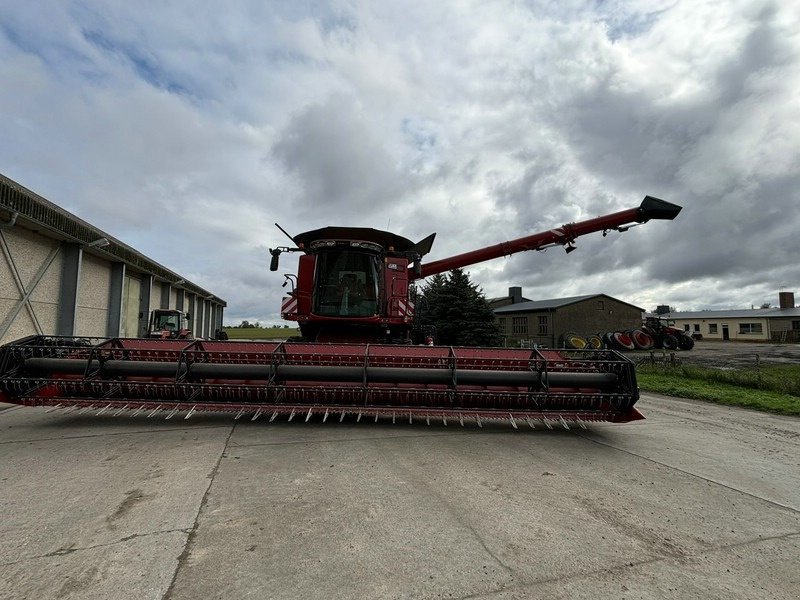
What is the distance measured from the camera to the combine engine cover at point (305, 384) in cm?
480

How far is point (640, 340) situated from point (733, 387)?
21.1 m

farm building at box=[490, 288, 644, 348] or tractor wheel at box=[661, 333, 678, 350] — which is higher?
farm building at box=[490, 288, 644, 348]

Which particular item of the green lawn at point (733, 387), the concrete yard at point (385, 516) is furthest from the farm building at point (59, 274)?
the green lawn at point (733, 387)

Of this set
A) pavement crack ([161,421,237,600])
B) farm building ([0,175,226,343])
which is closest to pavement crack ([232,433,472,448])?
pavement crack ([161,421,237,600])

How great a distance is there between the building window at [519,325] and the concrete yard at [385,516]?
35.3 metres

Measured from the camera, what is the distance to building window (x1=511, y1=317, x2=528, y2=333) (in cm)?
3934

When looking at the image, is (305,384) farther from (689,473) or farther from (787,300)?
(787,300)

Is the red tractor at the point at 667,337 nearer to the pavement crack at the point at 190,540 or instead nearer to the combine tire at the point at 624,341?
the combine tire at the point at 624,341

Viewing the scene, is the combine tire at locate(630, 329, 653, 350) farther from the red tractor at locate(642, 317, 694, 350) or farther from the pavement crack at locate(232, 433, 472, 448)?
the pavement crack at locate(232, 433, 472, 448)

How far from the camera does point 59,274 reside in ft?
40.7

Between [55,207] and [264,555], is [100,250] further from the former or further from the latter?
[264,555]

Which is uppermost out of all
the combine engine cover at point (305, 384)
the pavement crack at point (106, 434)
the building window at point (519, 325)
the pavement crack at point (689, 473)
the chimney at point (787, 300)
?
the chimney at point (787, 300)

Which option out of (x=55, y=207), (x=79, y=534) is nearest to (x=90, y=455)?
(x=79, y=534)

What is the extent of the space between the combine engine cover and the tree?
1751cm
